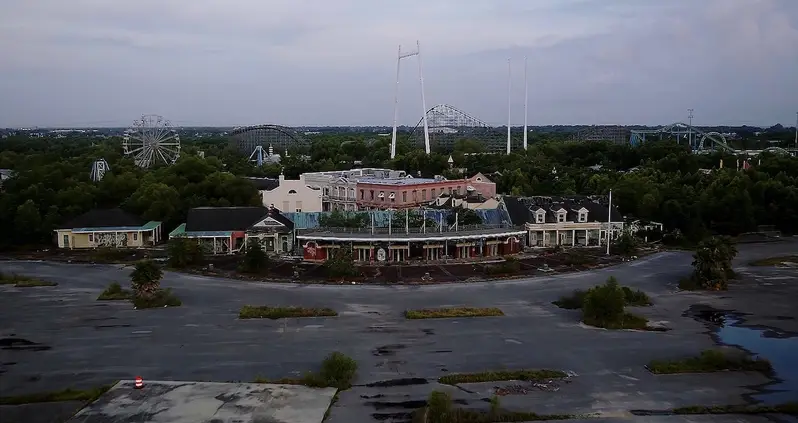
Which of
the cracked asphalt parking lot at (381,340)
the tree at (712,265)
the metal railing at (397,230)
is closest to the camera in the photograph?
the cracked asphalt parking lot at (381,340)

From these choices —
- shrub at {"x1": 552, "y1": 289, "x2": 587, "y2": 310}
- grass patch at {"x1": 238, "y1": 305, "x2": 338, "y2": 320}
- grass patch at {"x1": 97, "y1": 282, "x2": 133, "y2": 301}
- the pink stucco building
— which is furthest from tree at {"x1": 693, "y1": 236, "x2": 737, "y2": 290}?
grass patch at {"x1": 97, "y1": 282, "x2": 133, "y2": 301}

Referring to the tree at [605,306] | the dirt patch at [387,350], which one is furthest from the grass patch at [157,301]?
the tree at [605,306]

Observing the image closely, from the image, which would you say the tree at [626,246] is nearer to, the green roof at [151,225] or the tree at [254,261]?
the tree at [254,261]

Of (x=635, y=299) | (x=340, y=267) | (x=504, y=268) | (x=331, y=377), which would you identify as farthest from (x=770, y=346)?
(x=340, y=267)

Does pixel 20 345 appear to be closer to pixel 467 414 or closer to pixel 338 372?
pixel 338 372

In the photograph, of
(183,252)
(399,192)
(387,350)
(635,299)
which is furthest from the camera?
(399,192)

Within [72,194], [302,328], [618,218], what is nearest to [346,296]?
[302,328]

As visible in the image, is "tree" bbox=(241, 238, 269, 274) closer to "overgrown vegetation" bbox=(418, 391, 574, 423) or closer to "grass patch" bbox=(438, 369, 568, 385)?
"grass patch" bbox=(438, 369, 568, 385)
